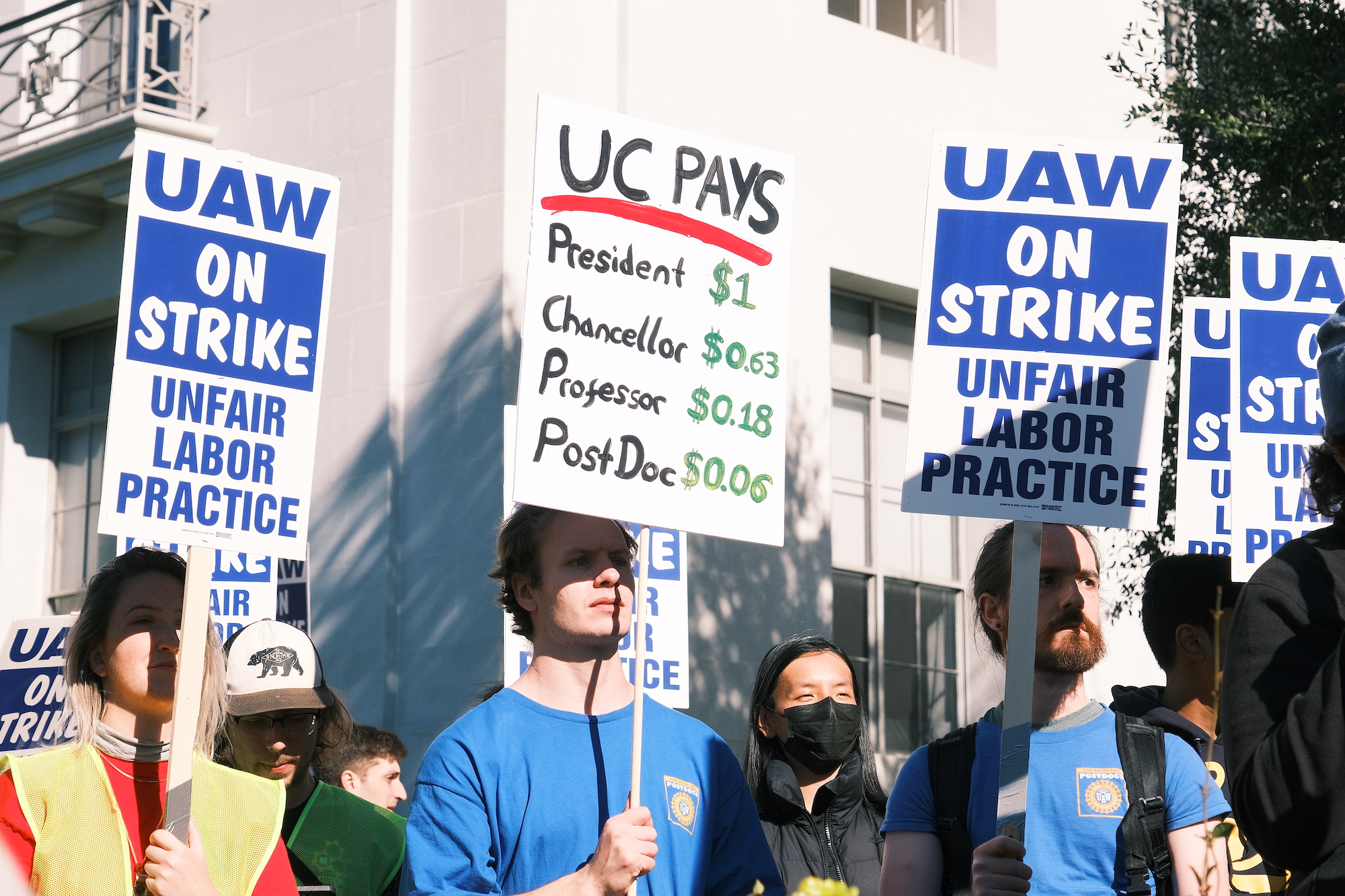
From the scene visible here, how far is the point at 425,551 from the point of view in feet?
39.1

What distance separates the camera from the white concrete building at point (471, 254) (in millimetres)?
11961

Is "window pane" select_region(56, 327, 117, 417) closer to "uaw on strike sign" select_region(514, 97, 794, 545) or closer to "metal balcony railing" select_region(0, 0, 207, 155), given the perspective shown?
"metal balcony railing" select_region(0, 0, 207, 155)

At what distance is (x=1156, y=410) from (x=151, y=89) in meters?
10.6

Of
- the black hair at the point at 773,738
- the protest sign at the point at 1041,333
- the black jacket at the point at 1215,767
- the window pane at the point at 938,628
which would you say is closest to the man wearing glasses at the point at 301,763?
the black hair at the point at 773,738

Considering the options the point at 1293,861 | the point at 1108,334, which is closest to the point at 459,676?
the point at 1108,334

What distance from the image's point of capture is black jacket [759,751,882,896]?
5.57m

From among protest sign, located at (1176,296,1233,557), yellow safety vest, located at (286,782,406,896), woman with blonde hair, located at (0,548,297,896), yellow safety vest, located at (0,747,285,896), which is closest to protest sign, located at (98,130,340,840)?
woman with blonde hair, located at (0,548,297,896)

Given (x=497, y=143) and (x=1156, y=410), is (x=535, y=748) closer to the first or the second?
(x=1156, y=410)

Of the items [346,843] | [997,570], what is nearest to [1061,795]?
[997,570]

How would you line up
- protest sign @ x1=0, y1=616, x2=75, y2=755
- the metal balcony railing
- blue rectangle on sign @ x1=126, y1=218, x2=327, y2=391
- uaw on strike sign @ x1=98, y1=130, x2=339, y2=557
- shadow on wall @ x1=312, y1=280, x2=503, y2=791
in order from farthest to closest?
1. the metal balcony railing
2. shadow on wall @ x1=312, y1=280, x2=503, y2=791
3. protest sign @ x1=0, y1=616, x2=75, y2=755
4. blue rectangle on sign @ x1=126, y1=218, x2=327, y2=391
5. uaw on strike sign @ x1=98, y1=130, x2=339, y2=557

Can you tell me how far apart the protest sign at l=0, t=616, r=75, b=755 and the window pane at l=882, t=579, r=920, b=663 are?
286 inches

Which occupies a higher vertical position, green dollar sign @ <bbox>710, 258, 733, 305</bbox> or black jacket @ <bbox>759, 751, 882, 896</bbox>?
green dollar sign @ <bbox>710, 258, 733, 305</bbox>

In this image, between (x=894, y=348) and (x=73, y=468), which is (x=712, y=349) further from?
(x=73, y=468)

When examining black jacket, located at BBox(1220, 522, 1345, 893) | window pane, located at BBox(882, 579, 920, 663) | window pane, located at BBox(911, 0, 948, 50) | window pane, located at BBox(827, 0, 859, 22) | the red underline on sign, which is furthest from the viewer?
window pane, located at BBox(911, 0, 948, 50)
